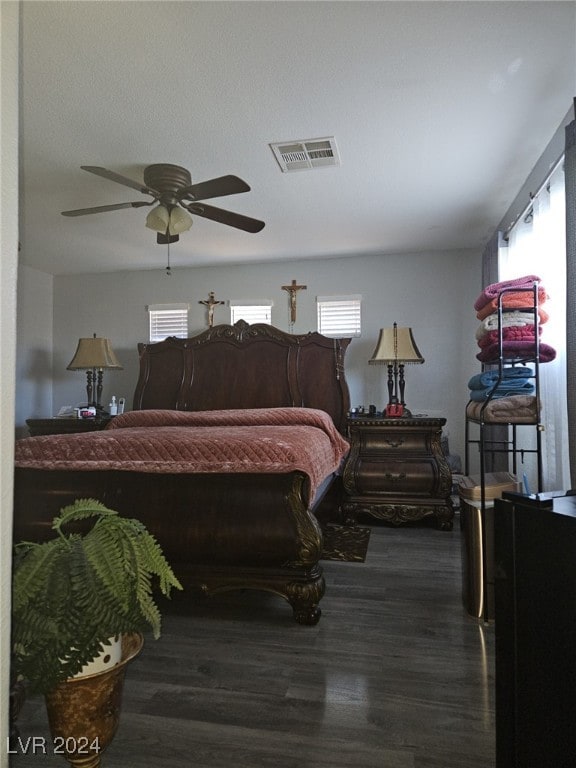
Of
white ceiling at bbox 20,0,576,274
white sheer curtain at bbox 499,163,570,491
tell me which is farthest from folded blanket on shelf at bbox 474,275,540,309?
white ceiling at bbox 20,0,576,274

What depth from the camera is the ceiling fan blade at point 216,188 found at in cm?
259

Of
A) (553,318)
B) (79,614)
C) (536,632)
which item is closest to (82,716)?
(79,614)

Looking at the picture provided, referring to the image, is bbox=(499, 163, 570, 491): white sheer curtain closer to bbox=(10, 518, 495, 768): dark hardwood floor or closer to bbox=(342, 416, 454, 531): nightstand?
bbox=(10, 518, 495, 768): dark hardwood floor

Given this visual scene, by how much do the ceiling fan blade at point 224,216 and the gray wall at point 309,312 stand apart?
2.25 metres

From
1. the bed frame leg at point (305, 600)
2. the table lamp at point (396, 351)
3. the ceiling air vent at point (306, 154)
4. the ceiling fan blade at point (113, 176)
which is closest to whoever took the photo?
the bed frame leg at point (305, 600)

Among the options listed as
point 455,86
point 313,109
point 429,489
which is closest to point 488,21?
point 455,86

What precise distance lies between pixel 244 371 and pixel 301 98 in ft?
9.44

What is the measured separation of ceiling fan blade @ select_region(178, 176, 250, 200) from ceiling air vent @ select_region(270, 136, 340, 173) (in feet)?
1.50

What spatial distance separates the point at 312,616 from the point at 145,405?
3.47 m

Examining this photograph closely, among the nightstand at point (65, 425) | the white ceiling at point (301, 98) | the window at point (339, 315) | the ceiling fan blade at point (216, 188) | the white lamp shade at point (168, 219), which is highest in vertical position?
the white ceiling at point (301, 98)

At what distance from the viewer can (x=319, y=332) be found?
5.24 meters

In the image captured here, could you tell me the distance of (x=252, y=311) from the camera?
546cm

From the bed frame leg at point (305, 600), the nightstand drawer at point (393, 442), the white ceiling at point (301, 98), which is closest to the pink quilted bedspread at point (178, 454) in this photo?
the bed frame leg at point (305, 600)

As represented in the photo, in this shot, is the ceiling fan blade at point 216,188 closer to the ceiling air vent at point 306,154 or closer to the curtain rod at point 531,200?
the ceiling air vent at point 306,154
